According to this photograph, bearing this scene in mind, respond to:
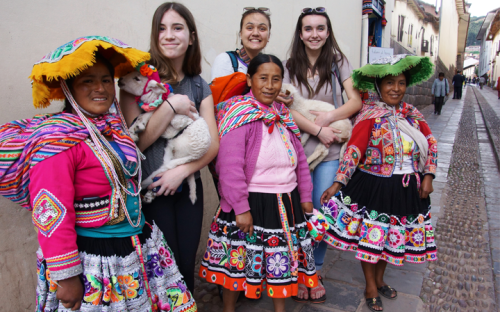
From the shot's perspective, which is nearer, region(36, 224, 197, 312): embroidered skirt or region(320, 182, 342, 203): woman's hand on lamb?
region(36, 224, 197, 312): embroidered skirt

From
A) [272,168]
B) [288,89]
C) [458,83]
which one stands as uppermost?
[288,89]

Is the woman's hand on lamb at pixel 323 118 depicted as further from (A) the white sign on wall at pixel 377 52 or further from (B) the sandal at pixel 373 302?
(A) the white sign on wall at pixel 377 52

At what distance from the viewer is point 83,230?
60.1 inches

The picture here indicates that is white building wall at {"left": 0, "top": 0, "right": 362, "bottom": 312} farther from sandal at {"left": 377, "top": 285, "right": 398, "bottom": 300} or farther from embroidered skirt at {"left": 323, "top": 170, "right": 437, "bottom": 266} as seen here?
sandal at {"left": 377, "top": 285, "right": 398, "bottom": 300}

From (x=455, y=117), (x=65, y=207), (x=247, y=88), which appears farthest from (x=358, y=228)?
(x=455, y=117)

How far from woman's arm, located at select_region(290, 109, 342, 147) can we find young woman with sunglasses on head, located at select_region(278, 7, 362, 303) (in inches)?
1.2

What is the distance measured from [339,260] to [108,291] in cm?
245

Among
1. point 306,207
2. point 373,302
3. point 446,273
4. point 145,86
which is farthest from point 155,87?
point 446,273

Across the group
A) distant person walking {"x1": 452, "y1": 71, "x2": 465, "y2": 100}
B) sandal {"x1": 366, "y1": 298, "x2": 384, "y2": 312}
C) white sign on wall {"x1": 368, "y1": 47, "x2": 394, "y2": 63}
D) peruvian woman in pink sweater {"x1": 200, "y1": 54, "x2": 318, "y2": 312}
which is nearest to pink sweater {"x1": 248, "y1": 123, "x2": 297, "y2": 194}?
peruvian woman in pink sweater {"x1": 200, "y1": 54, "x2": 318, "y2": 312}

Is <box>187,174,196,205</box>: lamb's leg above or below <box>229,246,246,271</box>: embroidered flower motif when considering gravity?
above

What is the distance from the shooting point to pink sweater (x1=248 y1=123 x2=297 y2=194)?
6.97 feet

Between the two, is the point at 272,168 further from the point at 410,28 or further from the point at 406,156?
the point at 410,28

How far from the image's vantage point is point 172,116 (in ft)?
5.83

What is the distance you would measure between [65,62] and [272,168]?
1.25m
